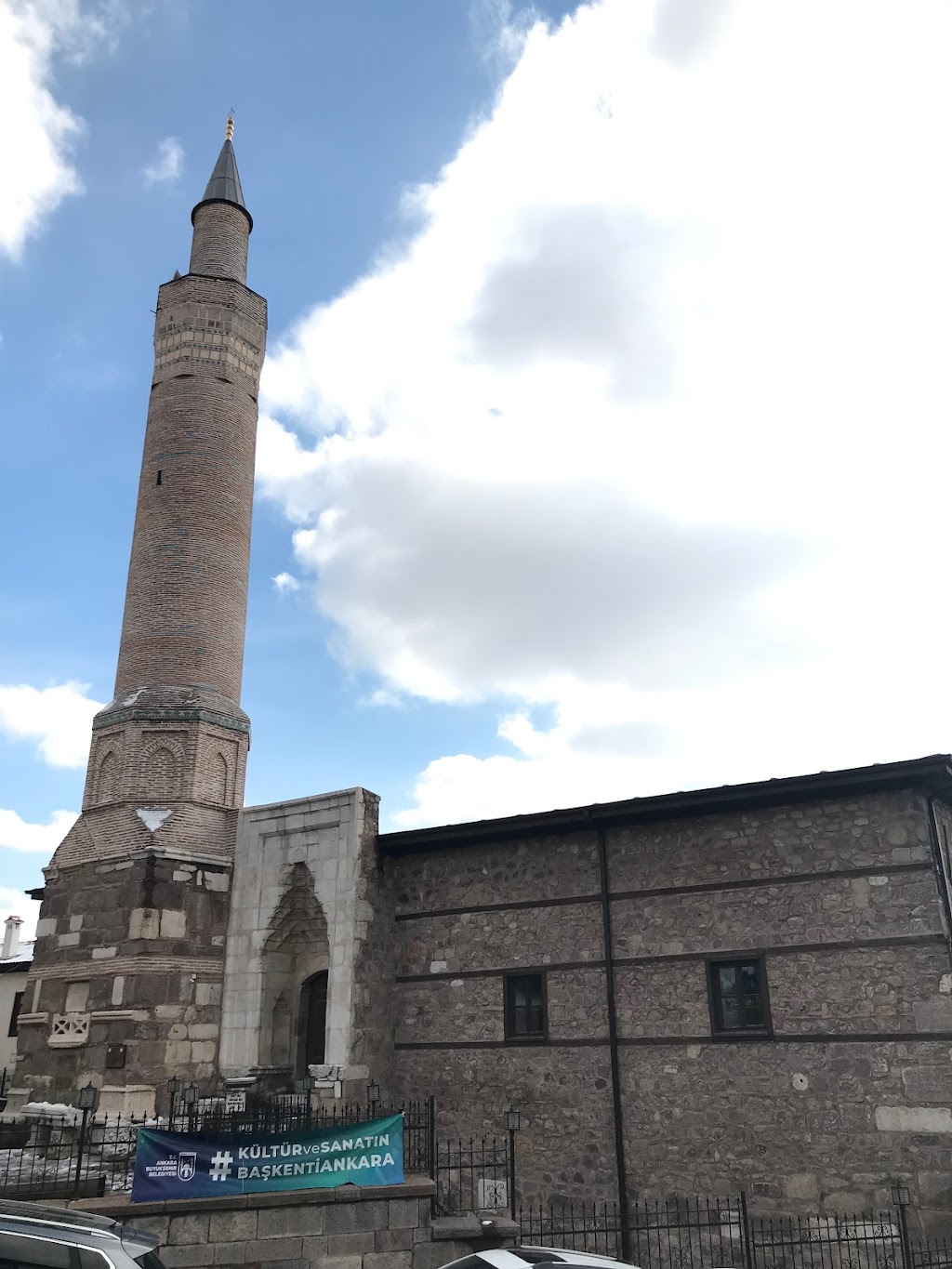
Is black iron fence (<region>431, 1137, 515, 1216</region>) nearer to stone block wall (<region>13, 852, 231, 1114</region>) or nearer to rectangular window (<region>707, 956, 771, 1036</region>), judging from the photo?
rectangular window (<region>707, 956, 771, 1036</region>)

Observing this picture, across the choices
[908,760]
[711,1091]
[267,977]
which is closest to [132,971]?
[267,977]

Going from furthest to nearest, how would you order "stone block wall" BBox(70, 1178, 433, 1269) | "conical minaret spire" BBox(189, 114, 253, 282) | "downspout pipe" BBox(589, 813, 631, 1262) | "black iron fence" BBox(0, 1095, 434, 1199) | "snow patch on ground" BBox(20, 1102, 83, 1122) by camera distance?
1. "conical minaret spire" BBox(189, 114, 253, 282)
2. "snow patch on ground" BBox(20, 1102, 83, 1122)
3. "downspout pipe" BBox(589, 813, 631, 1262)
4. "black iron fence" BBox(0, 1095, 434, 1199)
5. "stone block wall" BBox(70, 1178, 433, 1269)

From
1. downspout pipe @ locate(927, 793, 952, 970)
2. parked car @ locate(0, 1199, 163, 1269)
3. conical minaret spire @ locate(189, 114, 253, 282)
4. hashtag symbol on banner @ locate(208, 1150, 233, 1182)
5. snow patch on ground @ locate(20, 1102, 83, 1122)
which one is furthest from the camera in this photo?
conical minaret spire @ locate(189, 114, 253, 282)

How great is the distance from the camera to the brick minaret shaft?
1539cm

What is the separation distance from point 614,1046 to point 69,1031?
8.54 metres

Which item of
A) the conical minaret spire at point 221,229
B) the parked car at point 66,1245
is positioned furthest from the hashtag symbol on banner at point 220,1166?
the conical minaret spire at point 221,229

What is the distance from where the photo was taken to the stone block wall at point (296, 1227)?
9164 millimetres

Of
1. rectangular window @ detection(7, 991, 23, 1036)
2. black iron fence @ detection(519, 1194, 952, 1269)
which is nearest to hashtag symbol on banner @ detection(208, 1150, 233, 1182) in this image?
black iron fence @ detection(519, 1194, 952, 1269)

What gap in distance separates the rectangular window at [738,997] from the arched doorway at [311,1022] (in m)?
6.63

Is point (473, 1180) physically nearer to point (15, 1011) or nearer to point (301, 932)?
point (301, 932)

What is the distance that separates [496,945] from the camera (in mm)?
15250

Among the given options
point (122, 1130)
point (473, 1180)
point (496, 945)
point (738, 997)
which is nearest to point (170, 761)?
point (122, 1130)

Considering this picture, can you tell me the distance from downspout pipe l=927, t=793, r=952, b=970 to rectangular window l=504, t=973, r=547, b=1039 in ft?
18.6

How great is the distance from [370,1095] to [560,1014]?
298 centimetres
